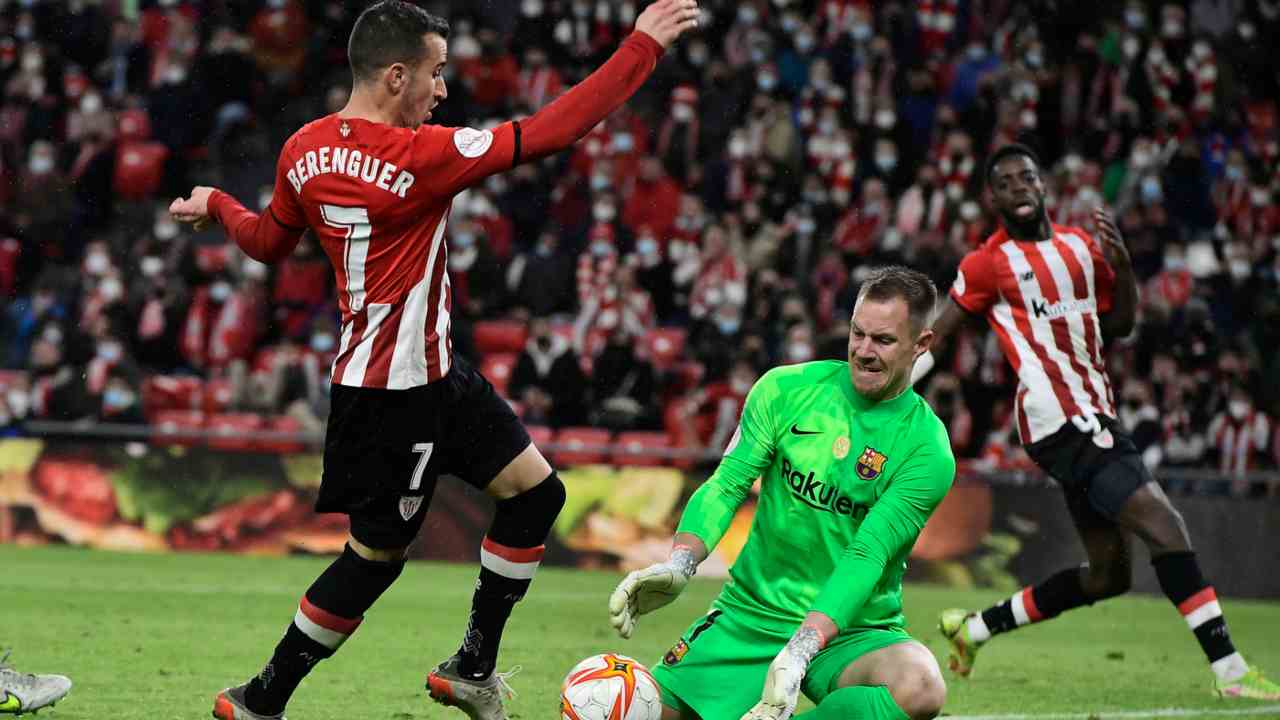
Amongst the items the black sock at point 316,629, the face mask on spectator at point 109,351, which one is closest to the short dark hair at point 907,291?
the black sock at point 316,629

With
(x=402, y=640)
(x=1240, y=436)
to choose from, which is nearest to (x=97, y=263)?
(x=402, y=640)

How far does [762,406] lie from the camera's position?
198 inches

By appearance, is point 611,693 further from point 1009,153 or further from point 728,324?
point 728,324

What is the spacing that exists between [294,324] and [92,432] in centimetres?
293

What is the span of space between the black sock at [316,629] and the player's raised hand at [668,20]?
1860 millimetres

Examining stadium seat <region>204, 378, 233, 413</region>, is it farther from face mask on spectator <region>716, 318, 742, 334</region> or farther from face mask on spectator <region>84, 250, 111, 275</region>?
face mask on spectator <region>716, 318, 742, 334</region>

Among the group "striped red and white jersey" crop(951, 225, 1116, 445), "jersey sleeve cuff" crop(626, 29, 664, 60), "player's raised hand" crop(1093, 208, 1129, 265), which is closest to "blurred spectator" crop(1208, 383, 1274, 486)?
"striped red and white jersey" crop(951, 225, 1116, 445)

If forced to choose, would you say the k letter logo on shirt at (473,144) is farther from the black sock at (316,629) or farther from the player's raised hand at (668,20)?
the black sock at (316,629)

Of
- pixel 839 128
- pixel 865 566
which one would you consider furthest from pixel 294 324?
pixel 865 566

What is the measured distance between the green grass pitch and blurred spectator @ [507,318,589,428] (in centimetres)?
169

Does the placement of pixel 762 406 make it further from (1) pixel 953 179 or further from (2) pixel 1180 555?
(1) pixel 953 179

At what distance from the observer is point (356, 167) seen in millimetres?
5203

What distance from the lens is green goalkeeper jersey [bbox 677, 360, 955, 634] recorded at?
4.87m

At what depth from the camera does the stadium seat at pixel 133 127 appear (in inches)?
738
